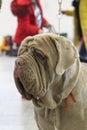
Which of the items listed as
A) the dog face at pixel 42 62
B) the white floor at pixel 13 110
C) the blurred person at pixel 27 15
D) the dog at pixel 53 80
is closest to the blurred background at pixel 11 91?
the white floor at pixel 13 110

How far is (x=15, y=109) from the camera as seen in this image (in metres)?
3.42

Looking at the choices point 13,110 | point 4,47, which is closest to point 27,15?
point 13,110

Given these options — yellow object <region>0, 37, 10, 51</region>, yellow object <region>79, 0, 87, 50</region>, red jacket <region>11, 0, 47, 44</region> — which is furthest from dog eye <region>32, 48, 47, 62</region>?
yellow object <region>0, 37, 10, 51</region>

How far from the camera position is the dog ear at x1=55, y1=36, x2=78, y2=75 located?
160 centimetres

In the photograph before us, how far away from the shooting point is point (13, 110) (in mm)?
3391

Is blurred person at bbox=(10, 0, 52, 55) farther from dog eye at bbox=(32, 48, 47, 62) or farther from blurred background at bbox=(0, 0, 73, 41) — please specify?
blurred background at bbox=(0, 0, 73, 41)

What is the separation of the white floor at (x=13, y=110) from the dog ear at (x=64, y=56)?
1410 mm

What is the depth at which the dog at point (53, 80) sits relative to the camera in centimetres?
159

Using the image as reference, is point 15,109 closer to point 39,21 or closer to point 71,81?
point 39,21

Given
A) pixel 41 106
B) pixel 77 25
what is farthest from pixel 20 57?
pixel 77 25

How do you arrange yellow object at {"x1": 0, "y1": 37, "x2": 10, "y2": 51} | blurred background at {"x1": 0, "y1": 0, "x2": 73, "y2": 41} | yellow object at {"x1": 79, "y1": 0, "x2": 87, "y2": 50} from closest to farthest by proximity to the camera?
1. yellow object at {"x1": 79, "y1": 0, "x2": 87, "y2": 50}
2. yellow object at {"x1": 0, "y1": 37, "x2": 10, "y2": 51}
3. blurred background at {"x1": 0, "y1": 0, "x2": 73, "y2": 41}

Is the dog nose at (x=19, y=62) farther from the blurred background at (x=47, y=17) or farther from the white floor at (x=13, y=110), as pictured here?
the blurred background at (x=47, y=17)

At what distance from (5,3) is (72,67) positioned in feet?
16.6

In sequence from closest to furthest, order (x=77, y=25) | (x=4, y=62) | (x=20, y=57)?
(x=20, y=57) → (x=77, y=25) → (x=4, y=62)
